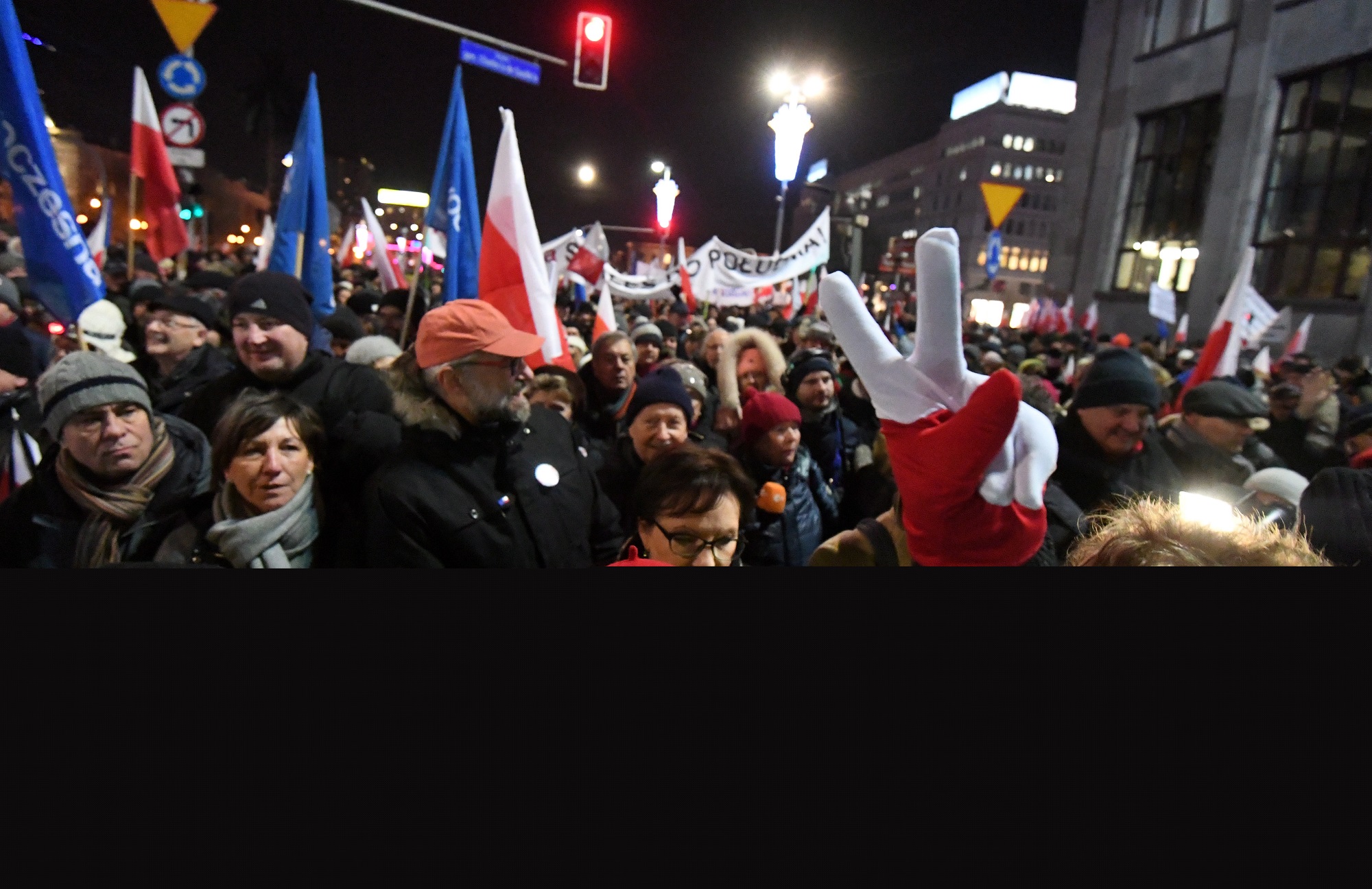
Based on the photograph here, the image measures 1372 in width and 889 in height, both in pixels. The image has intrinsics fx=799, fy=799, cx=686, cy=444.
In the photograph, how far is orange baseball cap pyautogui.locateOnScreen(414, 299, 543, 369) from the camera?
8.37ft

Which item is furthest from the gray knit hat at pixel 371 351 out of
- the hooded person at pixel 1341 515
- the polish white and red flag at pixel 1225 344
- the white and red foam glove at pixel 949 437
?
the polish white and red flag at pixel 1225 344

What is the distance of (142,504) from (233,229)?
57015 mm

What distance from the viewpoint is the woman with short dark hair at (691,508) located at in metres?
2.19

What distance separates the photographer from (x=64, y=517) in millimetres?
2285

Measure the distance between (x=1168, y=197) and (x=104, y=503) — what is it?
31201 mm

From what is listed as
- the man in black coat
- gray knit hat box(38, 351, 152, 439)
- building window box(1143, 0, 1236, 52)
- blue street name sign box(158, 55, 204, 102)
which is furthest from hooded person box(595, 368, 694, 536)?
building window box(1143, 0, 1236, 52)

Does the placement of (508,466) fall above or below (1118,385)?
below

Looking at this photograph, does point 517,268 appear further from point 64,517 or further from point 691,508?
point 691,508

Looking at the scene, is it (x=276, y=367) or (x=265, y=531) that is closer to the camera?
(x=265, y=531)

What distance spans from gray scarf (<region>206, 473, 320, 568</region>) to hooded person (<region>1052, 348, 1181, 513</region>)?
258cm

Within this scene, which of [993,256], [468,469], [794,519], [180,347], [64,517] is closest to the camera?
[64,517]

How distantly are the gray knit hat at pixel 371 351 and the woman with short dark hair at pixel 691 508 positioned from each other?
108 inches

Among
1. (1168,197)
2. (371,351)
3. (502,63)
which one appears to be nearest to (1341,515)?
(371,351)

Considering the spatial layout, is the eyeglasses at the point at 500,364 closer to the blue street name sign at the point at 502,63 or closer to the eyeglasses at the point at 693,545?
the eyeglasses at the point at 693,545
